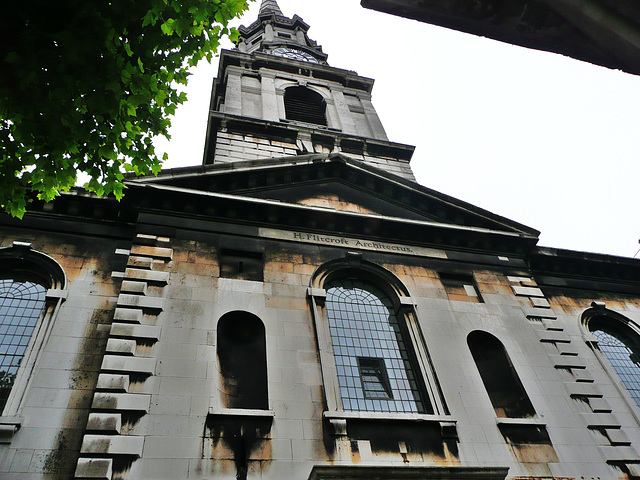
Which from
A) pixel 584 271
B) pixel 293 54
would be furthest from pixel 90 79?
pixel 293 54

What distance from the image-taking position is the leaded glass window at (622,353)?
13586 millimetres

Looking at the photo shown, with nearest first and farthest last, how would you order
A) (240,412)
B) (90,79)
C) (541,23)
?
(541,23), (90,79), (240,412)

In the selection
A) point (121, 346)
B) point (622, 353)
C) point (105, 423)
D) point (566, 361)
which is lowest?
point (105, 423)

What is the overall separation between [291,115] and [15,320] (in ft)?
54.3

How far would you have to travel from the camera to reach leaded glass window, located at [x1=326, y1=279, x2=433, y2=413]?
10406mm

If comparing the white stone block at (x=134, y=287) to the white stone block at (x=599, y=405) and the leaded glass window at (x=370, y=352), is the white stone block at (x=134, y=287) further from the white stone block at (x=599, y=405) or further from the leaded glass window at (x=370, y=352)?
the white stone block at (x=599, y=405)

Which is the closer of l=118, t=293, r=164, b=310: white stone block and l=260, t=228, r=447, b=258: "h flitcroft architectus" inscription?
l=118, t=293, r=164, b=310: white stone block

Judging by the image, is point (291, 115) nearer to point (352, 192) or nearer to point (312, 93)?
point (312, 93)

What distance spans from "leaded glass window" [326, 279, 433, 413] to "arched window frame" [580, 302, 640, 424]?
6.10m

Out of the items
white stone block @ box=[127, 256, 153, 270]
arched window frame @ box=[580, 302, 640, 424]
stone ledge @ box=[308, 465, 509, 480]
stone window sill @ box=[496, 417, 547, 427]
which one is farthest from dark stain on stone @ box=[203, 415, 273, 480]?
arched window frame @ box=[580, 302, 640, 424]

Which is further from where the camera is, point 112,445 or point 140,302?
point 140,302

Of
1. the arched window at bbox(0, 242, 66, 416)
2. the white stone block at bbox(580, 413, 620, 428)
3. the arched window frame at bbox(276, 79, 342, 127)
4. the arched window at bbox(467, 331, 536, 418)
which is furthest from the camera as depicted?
the arched window frame at bbox(276, 79, 342, 127)

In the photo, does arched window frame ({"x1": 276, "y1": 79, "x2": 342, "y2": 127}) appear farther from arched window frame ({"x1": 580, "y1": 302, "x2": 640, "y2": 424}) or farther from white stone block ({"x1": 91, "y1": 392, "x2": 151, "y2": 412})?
white stone block ({"x1": 91, "y1": 392, "x2": 151, "y2": 412})

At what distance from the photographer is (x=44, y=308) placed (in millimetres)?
10070
